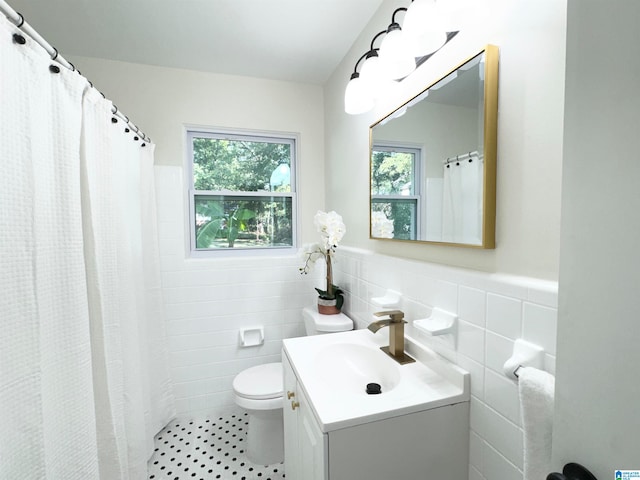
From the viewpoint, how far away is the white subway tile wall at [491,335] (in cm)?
70

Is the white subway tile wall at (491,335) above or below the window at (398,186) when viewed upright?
below

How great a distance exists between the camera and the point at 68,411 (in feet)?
2.99

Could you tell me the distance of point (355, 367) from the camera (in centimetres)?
124

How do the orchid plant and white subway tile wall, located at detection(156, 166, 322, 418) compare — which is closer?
the orchid plant

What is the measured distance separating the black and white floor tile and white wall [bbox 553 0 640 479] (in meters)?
1.69

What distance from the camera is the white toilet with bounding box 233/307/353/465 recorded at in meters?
1.58

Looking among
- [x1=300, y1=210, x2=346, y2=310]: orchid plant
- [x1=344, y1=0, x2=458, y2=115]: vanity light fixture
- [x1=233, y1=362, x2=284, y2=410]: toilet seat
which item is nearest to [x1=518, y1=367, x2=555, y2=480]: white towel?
[x1=344, y1=0, x2=458, y2=115]: vanity light fixture

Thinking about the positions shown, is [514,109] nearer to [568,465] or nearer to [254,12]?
[568,465]

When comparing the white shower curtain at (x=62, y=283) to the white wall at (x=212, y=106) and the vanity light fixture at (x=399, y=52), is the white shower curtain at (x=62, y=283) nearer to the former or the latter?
the white wall at (x=212, y=106)

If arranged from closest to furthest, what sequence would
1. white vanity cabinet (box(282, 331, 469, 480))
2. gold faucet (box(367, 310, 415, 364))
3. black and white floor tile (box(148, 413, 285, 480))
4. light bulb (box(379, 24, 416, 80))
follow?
white vanity cabinet (box(282, 331, 469, 480)) → light bulb (box(379, 24, 416, 80)) → gold faucet (box(367, 310, 415, 364)) → black and white floor tile (box(148, 413, 285, 480))

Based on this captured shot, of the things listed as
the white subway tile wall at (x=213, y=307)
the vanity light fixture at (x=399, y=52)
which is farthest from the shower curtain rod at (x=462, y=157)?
the white subway tile wall at (x=213, y=307)

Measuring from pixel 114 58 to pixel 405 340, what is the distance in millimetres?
2384

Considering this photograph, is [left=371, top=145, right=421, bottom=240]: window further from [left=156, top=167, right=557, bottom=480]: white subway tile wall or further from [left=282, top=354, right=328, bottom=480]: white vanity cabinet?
[left=282, top=354, right=328, bottom=480]: white vanity cabinet

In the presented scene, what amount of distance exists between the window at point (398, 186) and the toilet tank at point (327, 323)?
0.67 meters
